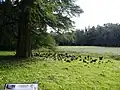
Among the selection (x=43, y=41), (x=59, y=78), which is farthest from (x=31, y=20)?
(x=59, y=78)

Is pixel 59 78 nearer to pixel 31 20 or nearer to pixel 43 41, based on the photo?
pixel 31 20

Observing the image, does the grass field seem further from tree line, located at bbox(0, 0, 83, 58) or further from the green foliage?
the green foliage

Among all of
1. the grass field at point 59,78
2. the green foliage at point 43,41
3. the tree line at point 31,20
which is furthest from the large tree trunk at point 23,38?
the grass field at point 59,78

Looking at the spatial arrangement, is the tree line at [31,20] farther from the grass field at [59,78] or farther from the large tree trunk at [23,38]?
the grass field at [59,78]

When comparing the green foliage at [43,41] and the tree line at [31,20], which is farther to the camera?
the green foliage at [43,41]

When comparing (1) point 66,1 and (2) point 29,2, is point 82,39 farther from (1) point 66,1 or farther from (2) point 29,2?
(2) point 29,2

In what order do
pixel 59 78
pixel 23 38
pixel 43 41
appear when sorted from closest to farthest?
pixel 59 78 < pixel 23 38 < pixel 43 41

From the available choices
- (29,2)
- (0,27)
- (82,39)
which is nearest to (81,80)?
(29,2)

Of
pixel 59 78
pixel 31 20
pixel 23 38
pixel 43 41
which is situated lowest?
pixel 59 78

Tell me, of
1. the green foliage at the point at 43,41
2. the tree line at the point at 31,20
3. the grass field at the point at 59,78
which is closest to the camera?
the grass field at the point at 59,78

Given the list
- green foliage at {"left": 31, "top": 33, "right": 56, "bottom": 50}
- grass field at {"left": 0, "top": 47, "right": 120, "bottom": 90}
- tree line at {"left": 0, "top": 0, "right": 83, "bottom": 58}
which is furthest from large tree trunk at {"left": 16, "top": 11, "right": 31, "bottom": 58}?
grass field at {"left": 0, "top": 47, "right": 120, "bottom": 90}

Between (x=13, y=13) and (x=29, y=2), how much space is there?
264 cm

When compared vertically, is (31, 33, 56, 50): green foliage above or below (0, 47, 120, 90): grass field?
above

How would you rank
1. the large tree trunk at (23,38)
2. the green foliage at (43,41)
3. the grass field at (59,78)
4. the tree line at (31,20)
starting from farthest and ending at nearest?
1. the green foliage at (43,41)
2. the large tree trunk at (23,38)
3. the tree line at (31,20)
4. the grass field at (59,78)
